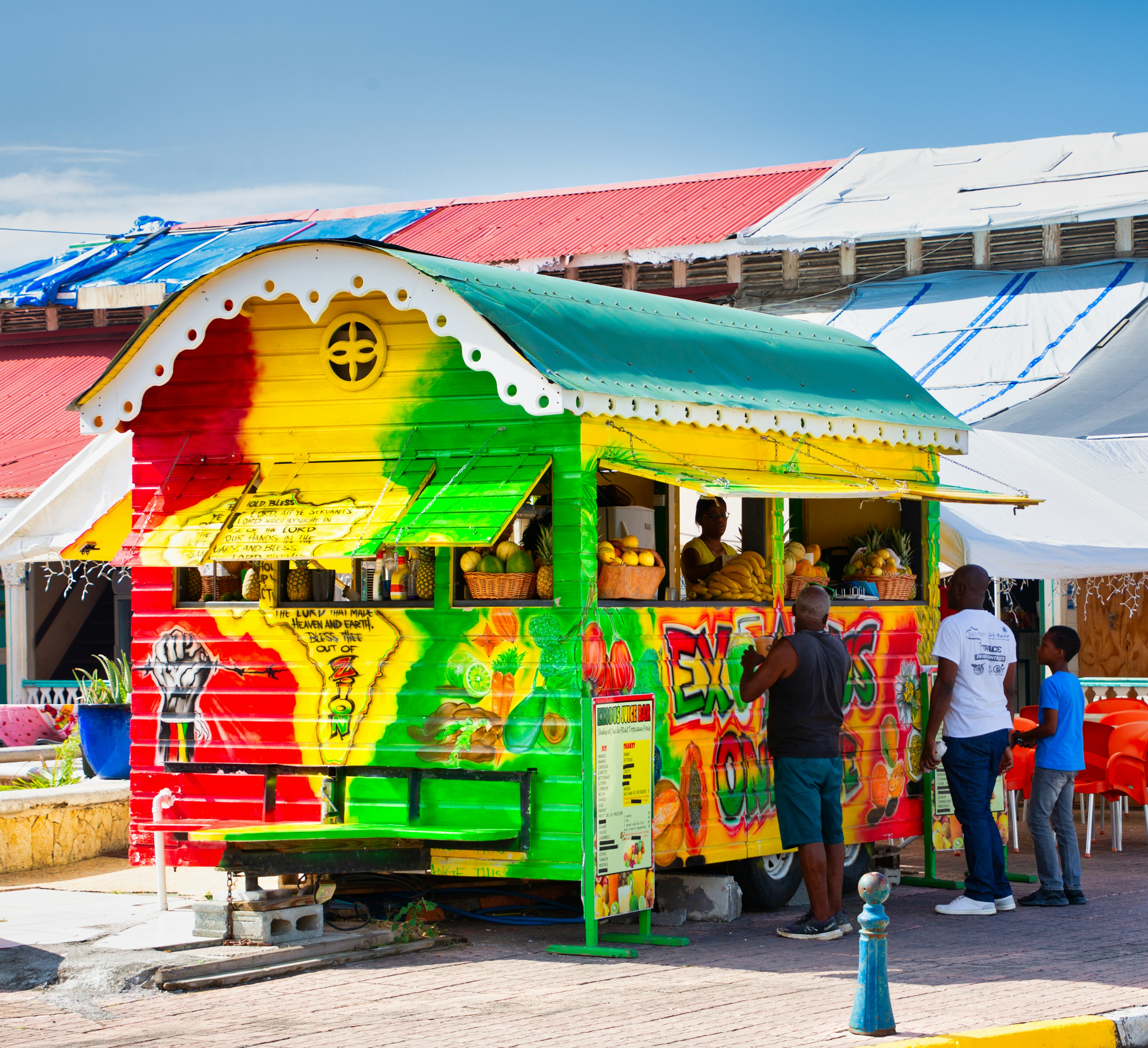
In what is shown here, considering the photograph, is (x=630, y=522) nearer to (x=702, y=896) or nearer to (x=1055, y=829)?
(x=702, y=896)

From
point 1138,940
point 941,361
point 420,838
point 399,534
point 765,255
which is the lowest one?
point 1138,940

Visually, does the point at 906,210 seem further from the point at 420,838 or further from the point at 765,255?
the point at 420,838

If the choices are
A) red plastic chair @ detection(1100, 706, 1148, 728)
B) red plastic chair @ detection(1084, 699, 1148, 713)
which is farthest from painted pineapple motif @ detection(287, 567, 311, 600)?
red plastic chair @ detection(1084, 699, 1148, 713)

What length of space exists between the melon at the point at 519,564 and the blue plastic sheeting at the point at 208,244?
15.7m

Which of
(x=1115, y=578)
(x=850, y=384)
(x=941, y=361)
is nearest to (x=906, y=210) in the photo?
(x=941, y=361)

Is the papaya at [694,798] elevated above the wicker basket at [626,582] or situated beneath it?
situated beneath

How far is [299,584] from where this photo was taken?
9.83 meters

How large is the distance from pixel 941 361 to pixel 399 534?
10.7m

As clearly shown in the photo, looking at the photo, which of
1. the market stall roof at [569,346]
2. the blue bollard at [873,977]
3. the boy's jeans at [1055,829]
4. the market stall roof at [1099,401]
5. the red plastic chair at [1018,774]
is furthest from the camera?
the market stall roof at [1099,401]

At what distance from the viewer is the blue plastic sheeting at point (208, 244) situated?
24.5 metres

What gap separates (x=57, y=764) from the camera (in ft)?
48.4

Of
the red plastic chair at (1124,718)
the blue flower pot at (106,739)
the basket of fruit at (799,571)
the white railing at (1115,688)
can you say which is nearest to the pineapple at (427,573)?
the basket of fruit at (799,571)

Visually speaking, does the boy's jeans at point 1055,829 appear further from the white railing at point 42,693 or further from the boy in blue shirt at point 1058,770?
the white railing at point 42,693

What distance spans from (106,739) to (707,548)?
216 inches
